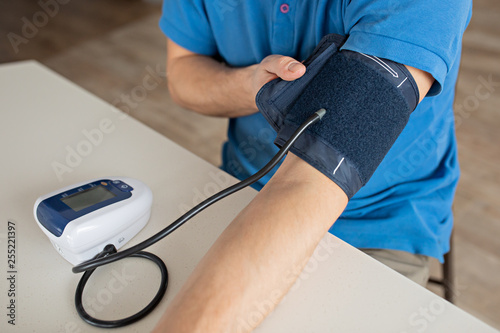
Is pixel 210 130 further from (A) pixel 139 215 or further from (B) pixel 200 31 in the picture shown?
(A) pixel 139 215

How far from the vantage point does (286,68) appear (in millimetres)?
632

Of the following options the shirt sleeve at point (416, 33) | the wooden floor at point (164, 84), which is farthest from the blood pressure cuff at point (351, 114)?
the wooden floor at point (164, 84)

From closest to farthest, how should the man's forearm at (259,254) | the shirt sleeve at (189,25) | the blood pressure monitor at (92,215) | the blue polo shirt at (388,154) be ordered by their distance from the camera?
the man's forearm at (259,254) → the blood pressure monitor at (92,215) → the blue polo shirt at (388,154) → the shirt sleeve at (189,25)

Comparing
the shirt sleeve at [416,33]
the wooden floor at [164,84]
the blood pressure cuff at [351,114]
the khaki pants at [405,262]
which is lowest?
the wooden floor at [164,84]

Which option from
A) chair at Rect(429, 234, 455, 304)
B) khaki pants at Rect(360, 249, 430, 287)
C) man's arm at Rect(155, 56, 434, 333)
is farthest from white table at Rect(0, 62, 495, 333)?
chair at Rect(429, 234, 455, 304)

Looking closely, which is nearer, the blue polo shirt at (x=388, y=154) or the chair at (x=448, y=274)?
the blue polo shirt at (x=388, y=154)

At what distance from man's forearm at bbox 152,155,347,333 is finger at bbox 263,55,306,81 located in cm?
12

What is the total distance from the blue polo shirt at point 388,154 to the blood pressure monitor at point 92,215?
1.04ft

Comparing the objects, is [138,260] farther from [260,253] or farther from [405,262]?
[405,262]

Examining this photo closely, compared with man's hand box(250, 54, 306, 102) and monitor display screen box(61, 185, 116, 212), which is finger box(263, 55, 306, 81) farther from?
monitor display screen box(61, 185, 116, 212)

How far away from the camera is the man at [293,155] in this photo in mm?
523

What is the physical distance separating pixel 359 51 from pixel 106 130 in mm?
508

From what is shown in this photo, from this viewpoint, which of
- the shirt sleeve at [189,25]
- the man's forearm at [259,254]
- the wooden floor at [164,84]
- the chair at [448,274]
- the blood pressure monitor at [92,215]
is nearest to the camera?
the man's forearm at [259,254]

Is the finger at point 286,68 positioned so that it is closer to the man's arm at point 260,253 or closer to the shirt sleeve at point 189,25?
the man's arm at point 260,253
